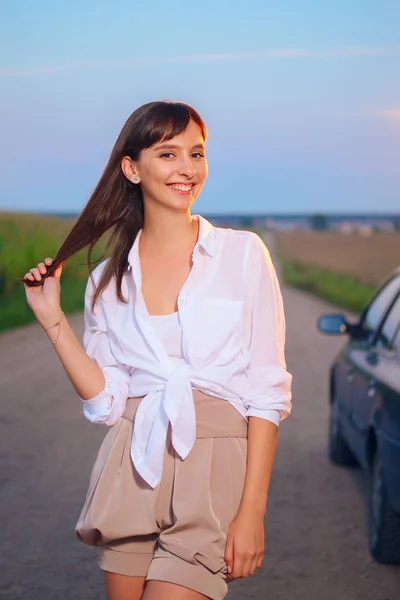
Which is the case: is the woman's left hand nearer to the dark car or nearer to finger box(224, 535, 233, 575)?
finger box(224, 535, 233, 575)

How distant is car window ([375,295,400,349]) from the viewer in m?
6.56

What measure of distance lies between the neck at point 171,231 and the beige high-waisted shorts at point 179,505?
1.49 ft

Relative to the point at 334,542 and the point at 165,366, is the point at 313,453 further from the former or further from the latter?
the point at 165,366

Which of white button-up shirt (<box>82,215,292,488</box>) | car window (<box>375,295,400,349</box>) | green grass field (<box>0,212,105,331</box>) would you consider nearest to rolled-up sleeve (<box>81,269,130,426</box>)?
white button-up shirt (<box>82,215,292,488</box>)

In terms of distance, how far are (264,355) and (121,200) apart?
0.71 meters

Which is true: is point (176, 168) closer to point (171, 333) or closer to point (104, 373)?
point (171, 333)

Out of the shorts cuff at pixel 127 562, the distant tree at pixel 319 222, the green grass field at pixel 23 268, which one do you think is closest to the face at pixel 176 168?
the shorts cuff at pixel 127 562

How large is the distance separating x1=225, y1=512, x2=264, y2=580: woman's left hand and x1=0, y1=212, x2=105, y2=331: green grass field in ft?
55.2

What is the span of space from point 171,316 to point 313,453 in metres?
5.91

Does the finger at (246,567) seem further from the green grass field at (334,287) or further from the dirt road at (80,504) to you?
the green grass field at (334,287)

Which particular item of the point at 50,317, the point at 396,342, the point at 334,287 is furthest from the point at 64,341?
Result: the point at 334,287

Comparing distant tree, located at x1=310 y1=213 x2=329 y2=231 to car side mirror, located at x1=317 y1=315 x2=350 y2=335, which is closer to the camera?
car side mirror, located at x1=317 y1=315 x2=350 y2=335

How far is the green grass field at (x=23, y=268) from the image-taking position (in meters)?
21.6

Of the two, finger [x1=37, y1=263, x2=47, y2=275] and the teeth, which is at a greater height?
the teeth
